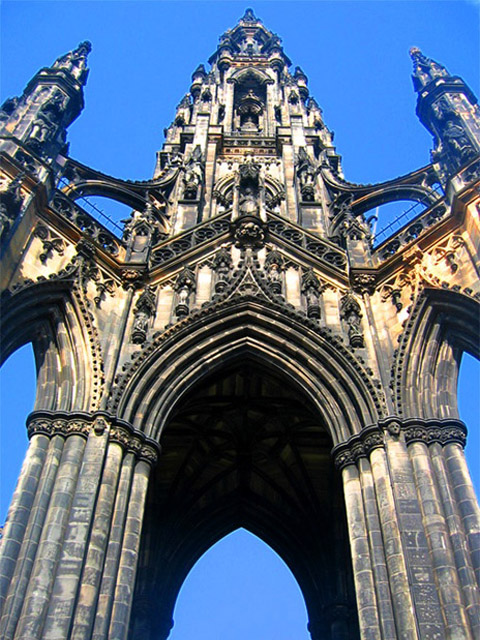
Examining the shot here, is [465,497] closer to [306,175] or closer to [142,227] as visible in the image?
[142,227]

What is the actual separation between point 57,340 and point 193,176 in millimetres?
9063

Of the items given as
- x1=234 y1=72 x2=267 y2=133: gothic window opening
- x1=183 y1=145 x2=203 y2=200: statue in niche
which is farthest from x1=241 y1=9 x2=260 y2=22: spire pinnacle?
x1=183 y1=145 x2=203 y2=200: statue in niche

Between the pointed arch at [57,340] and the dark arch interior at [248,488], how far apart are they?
4.04m

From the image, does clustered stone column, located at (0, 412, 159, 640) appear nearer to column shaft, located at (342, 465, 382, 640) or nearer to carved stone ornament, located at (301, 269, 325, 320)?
column shaft, located at (342, 465, 382, 640)

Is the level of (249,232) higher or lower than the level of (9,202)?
higher

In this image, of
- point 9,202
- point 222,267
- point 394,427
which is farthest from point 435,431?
point 9,202

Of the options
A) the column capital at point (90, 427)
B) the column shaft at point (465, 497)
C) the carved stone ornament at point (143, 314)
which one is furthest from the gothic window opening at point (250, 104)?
the column shaft at point (465, 497)

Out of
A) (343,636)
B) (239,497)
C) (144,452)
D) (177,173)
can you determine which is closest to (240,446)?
(239,497)

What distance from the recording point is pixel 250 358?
14.4m

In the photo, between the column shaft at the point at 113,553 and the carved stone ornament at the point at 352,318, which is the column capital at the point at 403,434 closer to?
the carved stone ornament at the point at 352,318

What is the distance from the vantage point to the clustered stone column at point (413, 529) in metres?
9.77

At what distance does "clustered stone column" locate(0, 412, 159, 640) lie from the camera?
966cm

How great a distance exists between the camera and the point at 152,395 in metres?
12.9

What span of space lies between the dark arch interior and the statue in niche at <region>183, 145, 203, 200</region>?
6.02 metres
